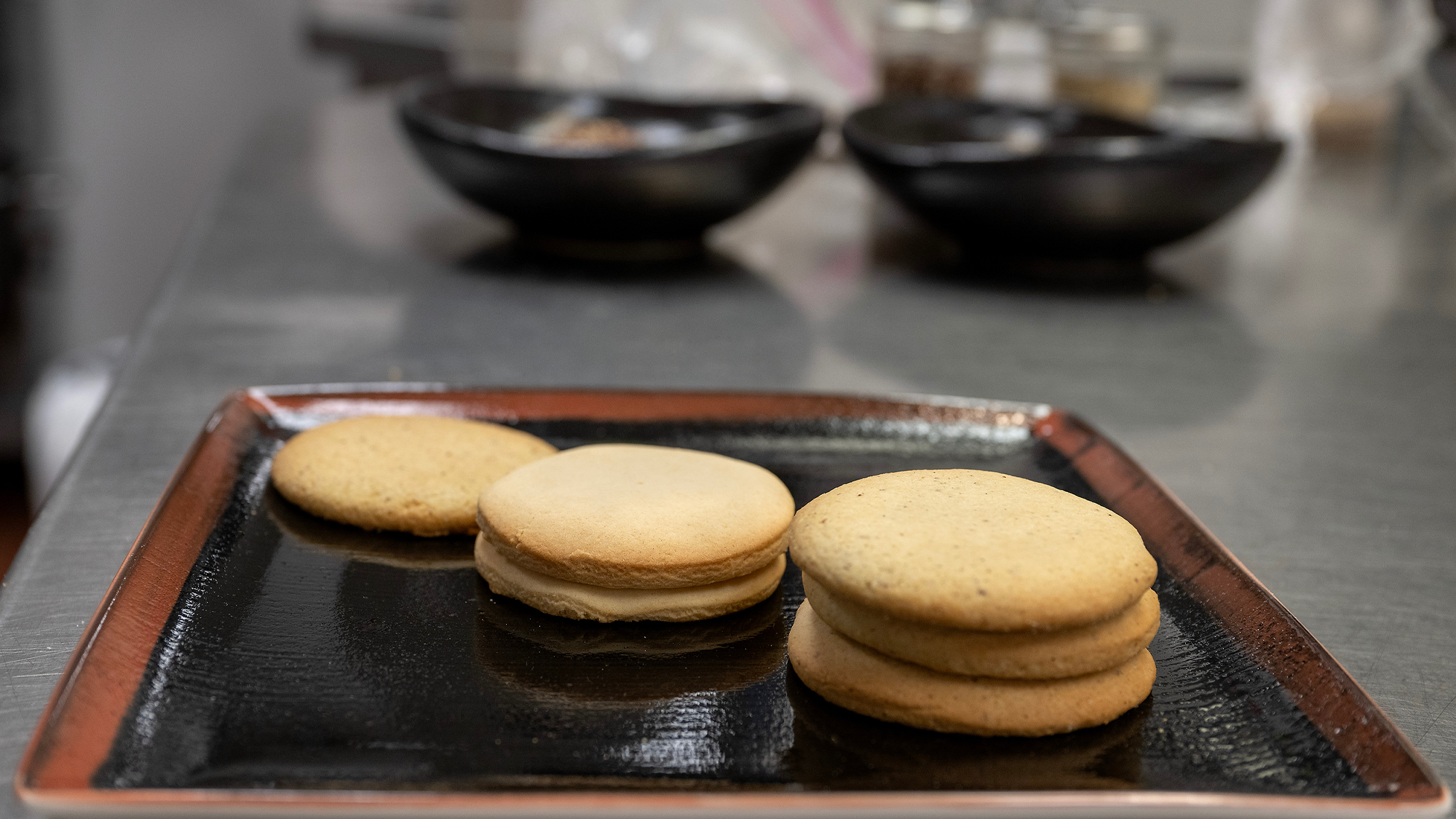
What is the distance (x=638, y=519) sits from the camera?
0.68m

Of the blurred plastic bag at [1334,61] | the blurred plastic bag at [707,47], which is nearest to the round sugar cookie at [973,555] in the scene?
the blurred plastic bag at [707,47]

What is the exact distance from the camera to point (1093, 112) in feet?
5.71

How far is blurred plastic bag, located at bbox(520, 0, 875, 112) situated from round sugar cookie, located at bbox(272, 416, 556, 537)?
148 centimetres

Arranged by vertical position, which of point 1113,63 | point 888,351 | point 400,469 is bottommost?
point 888,351

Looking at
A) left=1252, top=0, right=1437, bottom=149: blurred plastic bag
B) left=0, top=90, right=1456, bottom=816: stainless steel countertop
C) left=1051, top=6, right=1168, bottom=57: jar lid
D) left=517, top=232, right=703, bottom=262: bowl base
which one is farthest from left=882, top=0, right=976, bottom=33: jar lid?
left=1252, top=0, right=1437, bottom=149: blurred plastic bag

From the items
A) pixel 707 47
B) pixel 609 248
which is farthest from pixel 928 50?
pixel 609 248

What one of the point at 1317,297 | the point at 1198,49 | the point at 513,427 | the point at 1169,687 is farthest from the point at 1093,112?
the point at 1198,49

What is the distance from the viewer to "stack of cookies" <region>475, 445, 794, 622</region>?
0.65 m

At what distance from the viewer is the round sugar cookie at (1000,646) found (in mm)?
557

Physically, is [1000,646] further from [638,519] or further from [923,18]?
[923,18]

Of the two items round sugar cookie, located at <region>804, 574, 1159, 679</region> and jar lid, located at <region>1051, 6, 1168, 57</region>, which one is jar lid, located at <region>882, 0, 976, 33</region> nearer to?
jar lid, located at <region>1051, 6, 1168, 57</region>

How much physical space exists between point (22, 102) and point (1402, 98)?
129 inches

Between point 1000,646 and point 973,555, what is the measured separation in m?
0.04

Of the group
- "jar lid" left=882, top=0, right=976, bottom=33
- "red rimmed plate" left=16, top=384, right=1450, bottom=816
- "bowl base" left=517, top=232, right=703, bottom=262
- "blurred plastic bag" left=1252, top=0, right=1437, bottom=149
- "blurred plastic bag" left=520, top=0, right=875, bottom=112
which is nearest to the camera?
"red rimmed plate" left=16, top=384, right=1450, bottom=816
